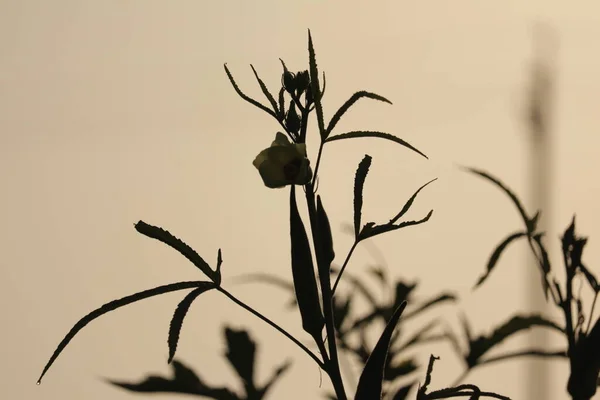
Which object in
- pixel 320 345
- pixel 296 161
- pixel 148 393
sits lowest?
pixel 148 393

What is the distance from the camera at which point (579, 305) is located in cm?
57

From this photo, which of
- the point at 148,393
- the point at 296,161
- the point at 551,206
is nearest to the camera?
the point at 296,161

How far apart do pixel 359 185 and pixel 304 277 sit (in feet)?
0.22

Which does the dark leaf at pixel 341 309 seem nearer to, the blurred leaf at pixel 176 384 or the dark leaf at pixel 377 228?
the blurred leaf at pixel 176 384

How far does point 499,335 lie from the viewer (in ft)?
2.65

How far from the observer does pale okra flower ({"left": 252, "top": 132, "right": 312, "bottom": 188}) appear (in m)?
0.43

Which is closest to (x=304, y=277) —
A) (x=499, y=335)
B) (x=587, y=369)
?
(x=587, y=369)

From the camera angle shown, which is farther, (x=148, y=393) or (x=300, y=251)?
(x=148, y=393)

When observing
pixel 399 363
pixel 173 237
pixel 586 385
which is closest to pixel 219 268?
pixel 173 237

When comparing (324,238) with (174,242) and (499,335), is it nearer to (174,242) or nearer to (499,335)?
(174,242)

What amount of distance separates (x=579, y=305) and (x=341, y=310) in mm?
365

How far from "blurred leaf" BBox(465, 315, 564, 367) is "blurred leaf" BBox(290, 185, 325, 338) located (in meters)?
0.31

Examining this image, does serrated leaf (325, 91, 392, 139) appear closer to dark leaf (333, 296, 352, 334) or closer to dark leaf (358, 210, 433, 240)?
dark leaf (358, 210, 433, 240)

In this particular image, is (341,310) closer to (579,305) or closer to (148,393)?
(148,393)
